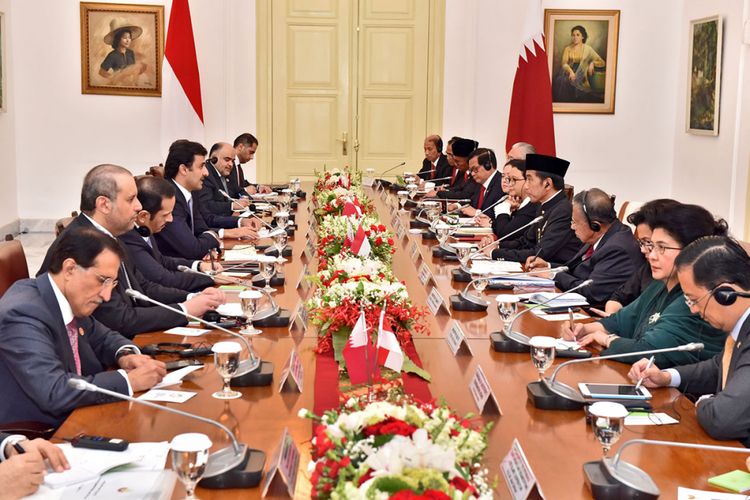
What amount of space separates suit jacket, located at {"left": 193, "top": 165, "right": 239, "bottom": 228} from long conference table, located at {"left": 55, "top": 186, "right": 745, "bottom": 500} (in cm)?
323

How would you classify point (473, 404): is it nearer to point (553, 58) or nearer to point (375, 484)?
point (375, 484)

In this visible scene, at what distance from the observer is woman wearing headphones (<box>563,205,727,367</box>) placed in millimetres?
3258

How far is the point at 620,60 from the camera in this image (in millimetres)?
10234

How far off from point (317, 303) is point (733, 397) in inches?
56.8

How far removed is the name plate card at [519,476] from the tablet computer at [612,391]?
0.69m

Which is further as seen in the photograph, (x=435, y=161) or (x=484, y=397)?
(x=435, y=161)

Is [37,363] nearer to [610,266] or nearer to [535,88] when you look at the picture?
[610,266]

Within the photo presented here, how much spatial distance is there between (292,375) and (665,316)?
55.2 inches

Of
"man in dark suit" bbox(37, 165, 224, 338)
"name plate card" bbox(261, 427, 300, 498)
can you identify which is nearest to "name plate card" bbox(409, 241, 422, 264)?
"man in dark suit" bbox(37, 165, 224, 338)

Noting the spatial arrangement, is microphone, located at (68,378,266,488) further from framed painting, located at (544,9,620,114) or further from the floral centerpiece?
framed painting, located at (544,9,620,114)

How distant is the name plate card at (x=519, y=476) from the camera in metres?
1.97

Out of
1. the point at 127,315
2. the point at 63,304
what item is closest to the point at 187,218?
the point at 127,315

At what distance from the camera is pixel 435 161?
9.91 m

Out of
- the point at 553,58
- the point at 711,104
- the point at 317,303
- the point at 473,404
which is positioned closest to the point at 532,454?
the point at 473,404
